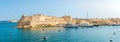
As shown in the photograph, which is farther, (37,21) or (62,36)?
(37,21)

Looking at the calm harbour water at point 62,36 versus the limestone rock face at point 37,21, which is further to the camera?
the limestone rock face at point 37,21

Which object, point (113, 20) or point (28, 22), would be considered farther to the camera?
point (113, 20)

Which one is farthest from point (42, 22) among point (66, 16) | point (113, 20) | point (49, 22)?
point (113, 20)

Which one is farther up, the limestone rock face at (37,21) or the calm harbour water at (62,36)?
the limestone rock face at (37,21)

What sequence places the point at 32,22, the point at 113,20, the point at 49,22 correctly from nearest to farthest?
the point at 32,22 → the point at 49,22 → the point at 113,20

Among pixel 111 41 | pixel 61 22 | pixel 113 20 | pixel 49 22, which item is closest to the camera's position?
pixel 111 41

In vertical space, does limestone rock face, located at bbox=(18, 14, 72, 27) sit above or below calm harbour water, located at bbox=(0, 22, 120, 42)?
above

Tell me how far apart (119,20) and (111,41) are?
62.9 meters

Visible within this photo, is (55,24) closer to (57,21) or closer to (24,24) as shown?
(57,21)

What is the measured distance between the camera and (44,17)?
63.7 meters

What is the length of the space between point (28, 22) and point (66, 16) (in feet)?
51.1

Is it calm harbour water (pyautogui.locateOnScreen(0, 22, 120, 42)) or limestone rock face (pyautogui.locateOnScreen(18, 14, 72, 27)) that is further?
limestone rock face (pyautogui.locateOnScreen(18, 14, 72, 27))

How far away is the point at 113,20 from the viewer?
284 ft

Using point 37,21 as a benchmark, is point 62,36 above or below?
below
